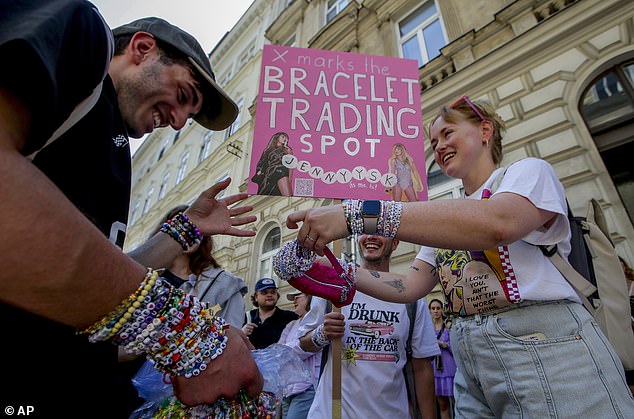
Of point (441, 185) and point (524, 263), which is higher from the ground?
point (441, 185)

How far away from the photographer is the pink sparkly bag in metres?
1.19

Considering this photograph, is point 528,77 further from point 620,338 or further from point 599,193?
point 620,338

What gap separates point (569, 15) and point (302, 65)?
4.23 m

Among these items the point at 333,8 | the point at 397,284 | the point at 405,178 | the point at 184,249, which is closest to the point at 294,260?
the point at 184,249

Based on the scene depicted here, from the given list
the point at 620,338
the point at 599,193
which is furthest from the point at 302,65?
the point at 599,193

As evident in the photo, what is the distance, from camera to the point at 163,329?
0.59m

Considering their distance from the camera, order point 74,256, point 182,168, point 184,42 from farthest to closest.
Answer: point 182,168 → point 184,42 → point 74,256

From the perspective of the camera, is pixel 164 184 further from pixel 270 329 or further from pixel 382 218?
pixel 382 218

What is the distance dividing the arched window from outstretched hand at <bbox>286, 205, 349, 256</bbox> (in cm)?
425

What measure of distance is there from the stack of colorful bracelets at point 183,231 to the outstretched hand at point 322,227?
0.60m

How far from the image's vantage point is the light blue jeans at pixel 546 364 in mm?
885

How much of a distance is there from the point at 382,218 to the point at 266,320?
346cm

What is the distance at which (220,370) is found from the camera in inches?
24.7

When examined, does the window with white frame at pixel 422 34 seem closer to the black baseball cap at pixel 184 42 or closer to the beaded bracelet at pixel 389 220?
the black baseball cap at pixel 184 42
